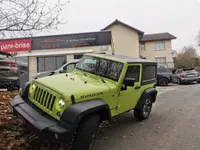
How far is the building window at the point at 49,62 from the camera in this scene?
24797mm

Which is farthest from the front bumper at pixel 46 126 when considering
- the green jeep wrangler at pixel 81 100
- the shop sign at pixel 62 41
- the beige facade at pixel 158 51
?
the beige facade at pixel 158 51

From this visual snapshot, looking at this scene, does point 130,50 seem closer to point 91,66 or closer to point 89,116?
point 91,66

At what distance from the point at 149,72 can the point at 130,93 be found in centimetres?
146

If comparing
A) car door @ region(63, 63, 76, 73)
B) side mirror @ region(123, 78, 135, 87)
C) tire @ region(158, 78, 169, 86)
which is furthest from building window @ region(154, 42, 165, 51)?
side mirror @ region(123, 78, 135, 87)

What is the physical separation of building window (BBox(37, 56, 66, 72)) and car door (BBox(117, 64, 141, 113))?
20164 mm

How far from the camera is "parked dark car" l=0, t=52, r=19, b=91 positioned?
9.63m

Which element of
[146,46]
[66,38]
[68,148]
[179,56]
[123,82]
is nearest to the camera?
[68,148]

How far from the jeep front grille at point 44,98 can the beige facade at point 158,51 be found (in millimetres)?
32848

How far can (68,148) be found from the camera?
3865mm

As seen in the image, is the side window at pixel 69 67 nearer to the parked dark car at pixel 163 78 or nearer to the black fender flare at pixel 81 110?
the black fender flare at pixel 81 110

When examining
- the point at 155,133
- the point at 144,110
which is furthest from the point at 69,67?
the point at 155,133

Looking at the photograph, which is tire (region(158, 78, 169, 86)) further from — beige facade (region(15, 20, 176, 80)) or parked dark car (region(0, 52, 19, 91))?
parked dark car (region(0, 52, 19, 91))

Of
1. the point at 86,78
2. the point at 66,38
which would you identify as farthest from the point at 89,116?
the point at 66,38

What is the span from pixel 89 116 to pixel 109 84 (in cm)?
110
